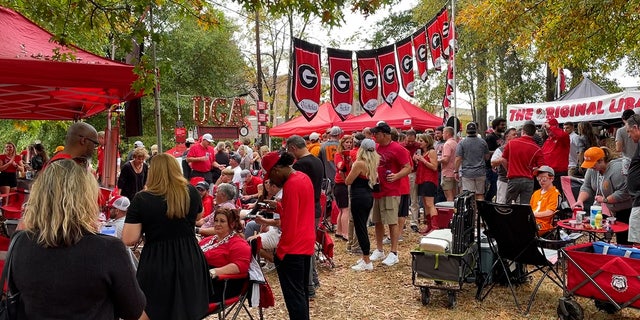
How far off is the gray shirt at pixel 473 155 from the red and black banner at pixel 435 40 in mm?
3020

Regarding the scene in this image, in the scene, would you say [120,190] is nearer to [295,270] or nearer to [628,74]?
[295,270]

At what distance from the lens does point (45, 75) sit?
445 cm

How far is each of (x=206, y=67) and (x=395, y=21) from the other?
1243 centimetres

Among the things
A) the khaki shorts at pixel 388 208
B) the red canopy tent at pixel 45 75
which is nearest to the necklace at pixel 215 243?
the red canopy tent at pixel 45 75

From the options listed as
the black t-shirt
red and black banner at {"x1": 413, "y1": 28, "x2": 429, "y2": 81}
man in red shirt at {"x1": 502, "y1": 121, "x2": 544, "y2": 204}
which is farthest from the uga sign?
the black t-shirt

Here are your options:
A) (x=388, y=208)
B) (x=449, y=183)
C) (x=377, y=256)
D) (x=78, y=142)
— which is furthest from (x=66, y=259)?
(x=449, y=183)

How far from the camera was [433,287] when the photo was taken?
5.05 metres

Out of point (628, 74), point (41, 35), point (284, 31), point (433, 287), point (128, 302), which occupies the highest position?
point (284, 31)

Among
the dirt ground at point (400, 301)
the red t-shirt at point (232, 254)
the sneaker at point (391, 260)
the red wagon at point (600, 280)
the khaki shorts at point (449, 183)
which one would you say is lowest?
the dirt ground at point (400, 301)

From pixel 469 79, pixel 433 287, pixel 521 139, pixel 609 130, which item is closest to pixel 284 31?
pixel 469 79

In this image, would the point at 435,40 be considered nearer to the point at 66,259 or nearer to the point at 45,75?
the point at 45,75

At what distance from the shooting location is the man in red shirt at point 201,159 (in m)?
10.2

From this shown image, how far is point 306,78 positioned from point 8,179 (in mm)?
5796

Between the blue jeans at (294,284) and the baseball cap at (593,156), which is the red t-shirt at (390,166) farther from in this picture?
the blue jeans at (294,284)
